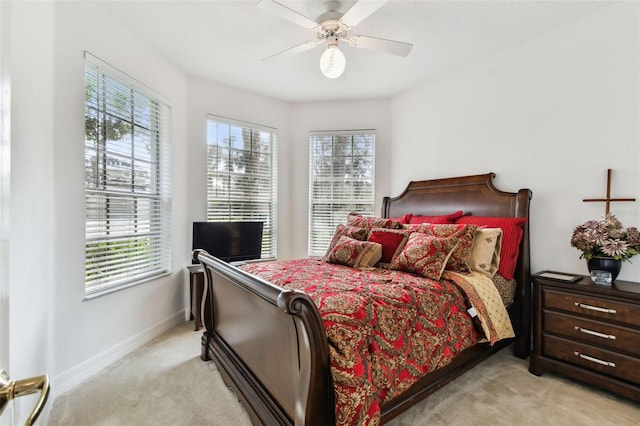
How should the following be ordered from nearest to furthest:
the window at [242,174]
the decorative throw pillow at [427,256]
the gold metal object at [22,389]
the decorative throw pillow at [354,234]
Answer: the gold metal object at [22,389]
the decorative throw pillow at [427,256]
the decorative throw pillow at [354,234]
the window at [242,174]

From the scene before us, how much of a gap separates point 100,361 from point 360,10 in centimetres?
316

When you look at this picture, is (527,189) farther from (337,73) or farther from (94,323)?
(94,323)

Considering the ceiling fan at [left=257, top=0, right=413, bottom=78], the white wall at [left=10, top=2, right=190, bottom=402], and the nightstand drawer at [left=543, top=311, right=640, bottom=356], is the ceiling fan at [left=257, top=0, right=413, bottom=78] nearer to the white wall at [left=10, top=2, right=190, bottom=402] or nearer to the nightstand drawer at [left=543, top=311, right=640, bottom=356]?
the white wall at [left=10, top=2, right=190, bottom=402]

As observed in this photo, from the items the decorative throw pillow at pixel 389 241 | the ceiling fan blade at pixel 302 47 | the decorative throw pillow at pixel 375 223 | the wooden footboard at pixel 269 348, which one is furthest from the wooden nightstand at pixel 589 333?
the ceiling fan blade at pixel 302 47

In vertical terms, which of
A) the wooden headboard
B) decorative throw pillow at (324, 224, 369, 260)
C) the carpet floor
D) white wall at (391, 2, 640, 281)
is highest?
white wall at (391, 2, 640, 281)

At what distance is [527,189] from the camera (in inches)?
102

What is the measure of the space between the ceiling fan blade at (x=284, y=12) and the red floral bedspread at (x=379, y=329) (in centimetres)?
169

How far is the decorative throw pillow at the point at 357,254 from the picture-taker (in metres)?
2.46

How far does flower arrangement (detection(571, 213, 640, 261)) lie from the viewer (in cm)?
196

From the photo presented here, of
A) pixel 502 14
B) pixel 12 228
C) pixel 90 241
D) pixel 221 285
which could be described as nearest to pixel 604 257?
pixel 502 14

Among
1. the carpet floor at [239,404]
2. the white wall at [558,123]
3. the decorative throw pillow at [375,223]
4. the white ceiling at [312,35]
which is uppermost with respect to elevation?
the white ceiling at [312,35]

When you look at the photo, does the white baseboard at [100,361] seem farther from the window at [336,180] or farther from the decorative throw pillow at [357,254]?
the window at [336,180]

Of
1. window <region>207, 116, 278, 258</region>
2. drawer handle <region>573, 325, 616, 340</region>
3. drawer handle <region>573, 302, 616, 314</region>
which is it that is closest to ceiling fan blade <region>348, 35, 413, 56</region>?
window <region>207, 116, 278, 258</region>

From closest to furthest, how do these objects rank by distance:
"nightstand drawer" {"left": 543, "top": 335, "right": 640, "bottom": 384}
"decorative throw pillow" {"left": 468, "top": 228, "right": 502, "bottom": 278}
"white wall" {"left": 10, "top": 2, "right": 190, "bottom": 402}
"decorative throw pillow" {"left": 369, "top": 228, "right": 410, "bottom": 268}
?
"white wall" {"left": 10, "top": 2, "right": 190, "bottom": 402} → "nightstand drawer" {"left": 543, "top": 335, "right": 640, "bottom": 384} → "decorative throw pillow" {"left": 468, "top": 228, "right": 502, "bottom": 278} → "decorative throw pillow" {"left": 369, "top": 228, "right": 410, "bottom": 268}
